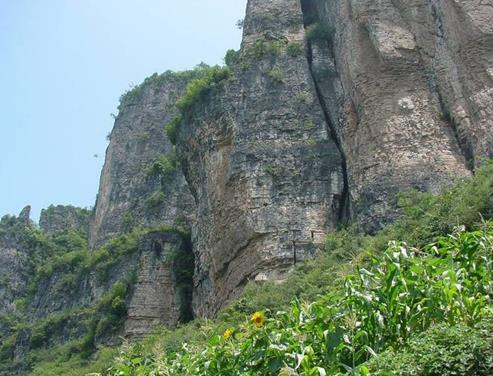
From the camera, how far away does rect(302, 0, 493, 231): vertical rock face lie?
19922mm

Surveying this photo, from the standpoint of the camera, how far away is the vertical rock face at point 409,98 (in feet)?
65.4

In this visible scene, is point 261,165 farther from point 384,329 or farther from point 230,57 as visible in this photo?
point 384,329

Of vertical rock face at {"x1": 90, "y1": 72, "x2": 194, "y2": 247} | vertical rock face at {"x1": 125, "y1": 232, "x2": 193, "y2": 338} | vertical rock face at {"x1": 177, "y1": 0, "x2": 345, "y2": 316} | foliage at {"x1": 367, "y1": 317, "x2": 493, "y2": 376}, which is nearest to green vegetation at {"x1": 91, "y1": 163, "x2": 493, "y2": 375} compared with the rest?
foliage at {"x1": 367, "y1": 317, "x2": 493, "y2": 376}

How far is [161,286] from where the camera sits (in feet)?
94.2

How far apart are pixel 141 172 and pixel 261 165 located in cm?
2334

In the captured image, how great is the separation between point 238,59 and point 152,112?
23.0 m

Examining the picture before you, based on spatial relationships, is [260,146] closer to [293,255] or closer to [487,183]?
[293,255]

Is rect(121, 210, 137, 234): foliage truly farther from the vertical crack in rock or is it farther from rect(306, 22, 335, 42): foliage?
rect(306, 22, 335, 42): foliage

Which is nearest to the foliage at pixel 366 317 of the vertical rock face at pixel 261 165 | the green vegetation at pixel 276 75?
the vertical rock face at pixel 261 165

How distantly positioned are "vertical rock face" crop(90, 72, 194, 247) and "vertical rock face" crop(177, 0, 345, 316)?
13.6m

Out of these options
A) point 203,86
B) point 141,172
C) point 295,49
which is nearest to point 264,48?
point 295,49

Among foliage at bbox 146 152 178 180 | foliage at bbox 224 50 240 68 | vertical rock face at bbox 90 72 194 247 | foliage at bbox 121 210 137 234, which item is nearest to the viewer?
A: foliage at bbox 224 50 240 68

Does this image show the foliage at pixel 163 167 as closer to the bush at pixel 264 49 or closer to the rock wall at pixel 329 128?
the rock wall at pixel 329 128

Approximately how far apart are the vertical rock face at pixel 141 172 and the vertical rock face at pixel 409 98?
17.8m
